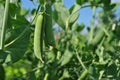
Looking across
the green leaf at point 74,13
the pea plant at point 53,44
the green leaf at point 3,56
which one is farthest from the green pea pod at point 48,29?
the green leaf at point 74,13

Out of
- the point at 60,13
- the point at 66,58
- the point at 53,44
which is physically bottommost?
the point at 66,58

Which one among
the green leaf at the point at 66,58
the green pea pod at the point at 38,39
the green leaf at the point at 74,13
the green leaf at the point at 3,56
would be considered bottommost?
the green leaf at the point at 66,58

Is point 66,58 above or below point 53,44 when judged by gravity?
below

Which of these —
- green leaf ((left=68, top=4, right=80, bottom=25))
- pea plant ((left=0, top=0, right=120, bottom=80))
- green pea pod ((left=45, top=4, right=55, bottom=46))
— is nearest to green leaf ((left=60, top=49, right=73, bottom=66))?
pea plant ((left=0, top=0, right=120, bottom=80))

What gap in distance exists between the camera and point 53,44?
4.34ft

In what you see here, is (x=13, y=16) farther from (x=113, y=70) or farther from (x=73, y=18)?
(x=113, y=70)

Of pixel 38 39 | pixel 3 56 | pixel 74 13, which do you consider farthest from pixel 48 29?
pixel 74 13

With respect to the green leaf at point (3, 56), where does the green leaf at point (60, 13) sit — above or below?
above

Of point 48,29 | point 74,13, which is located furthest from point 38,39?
point 74,13

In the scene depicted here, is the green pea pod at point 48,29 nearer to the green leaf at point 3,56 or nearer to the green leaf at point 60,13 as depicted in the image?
the green leaf at point 3,56

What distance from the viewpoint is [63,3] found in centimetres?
185

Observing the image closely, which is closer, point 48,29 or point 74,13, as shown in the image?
point 48,29

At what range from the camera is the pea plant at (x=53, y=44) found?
1278 mm

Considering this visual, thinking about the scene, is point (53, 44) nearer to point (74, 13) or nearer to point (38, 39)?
point (38, 39)
